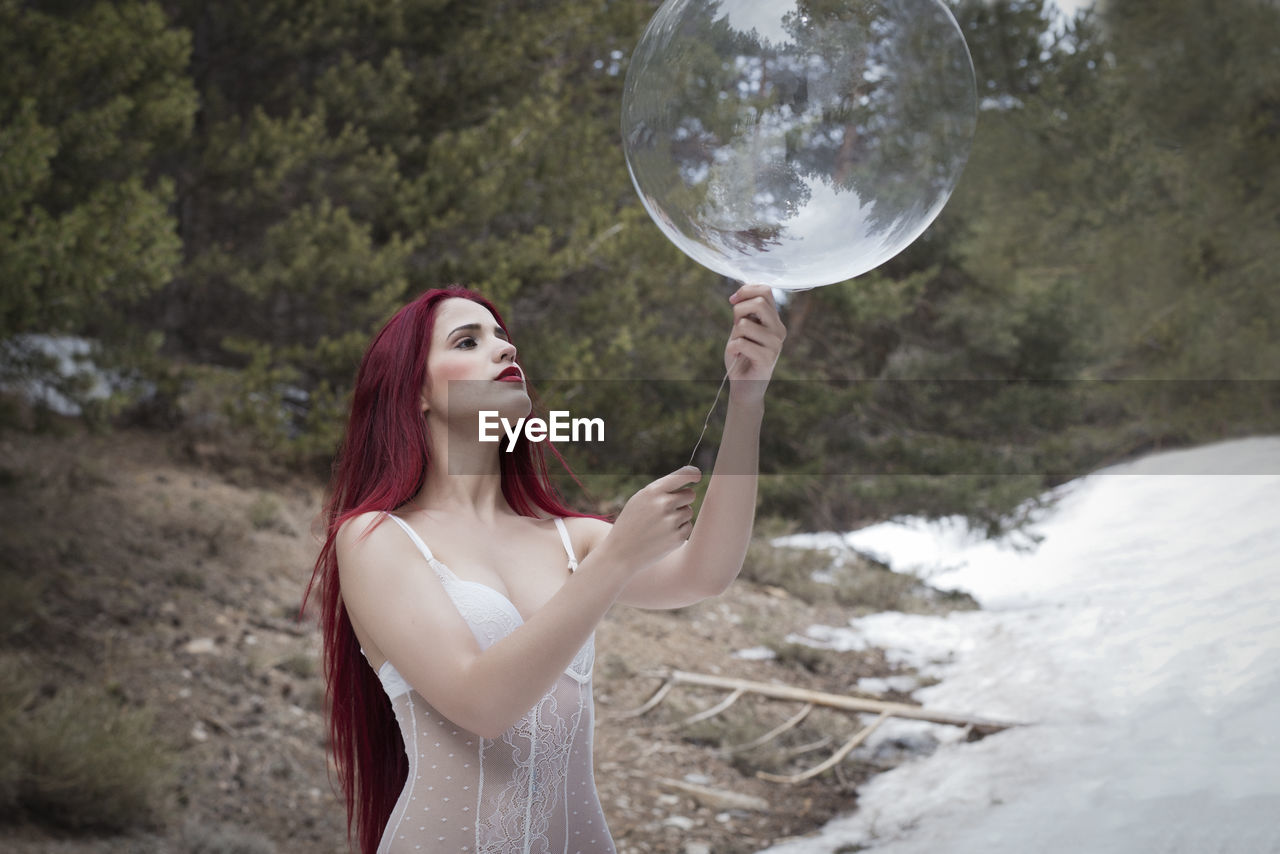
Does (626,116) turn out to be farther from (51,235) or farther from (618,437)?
(618,437)

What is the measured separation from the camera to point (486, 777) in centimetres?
128

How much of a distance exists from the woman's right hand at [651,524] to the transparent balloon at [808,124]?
363mm

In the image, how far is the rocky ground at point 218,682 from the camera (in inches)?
124

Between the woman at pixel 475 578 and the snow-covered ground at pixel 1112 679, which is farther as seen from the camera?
the snow-covered ground at pixel 1112 679

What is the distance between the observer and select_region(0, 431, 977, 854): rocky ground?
3152 mm

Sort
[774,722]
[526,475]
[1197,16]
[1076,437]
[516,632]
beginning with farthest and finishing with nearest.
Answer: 1. [1076,437]
2. [1197,16]
3. [774,722]
4. [526,475]
5. [516,632]

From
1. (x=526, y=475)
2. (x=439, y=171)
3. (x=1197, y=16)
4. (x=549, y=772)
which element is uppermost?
(x=1197, y=16)

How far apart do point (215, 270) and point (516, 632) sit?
468 centimetres

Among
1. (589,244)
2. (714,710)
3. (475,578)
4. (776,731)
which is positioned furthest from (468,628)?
(589,244)

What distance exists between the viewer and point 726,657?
5438 mm

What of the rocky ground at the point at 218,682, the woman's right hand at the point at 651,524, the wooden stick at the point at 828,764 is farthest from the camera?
the wooden stick at the point at 828,764

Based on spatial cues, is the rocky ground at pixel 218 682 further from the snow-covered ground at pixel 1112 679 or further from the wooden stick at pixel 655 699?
the snow-covered ground at pixel 1112 679

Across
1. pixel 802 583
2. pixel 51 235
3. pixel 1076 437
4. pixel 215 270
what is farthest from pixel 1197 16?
pixel 51 235

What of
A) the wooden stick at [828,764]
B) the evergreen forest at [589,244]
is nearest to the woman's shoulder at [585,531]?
the evergreen forest at [589,244]
